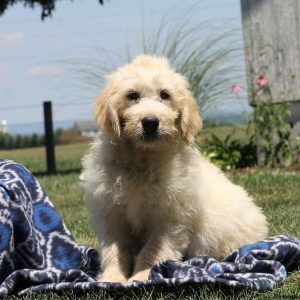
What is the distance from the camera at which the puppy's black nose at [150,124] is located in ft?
12.8

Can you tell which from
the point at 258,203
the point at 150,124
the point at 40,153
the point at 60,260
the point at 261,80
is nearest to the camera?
the point at 150,124

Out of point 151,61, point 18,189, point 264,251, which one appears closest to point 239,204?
→ point 264,251

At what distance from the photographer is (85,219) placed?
21.5 ft

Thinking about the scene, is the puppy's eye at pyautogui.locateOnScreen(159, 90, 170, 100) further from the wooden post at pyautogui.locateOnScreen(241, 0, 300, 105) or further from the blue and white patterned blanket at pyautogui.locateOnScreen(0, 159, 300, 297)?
the wooden post at pyautogui.locateOnScreen(241, 0, 300, 105)

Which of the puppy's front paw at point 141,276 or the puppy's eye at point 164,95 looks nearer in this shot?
the puppy's front paw at point 141,276

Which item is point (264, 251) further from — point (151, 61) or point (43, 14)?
point (43, 14)

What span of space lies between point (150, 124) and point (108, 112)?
1.03 feet

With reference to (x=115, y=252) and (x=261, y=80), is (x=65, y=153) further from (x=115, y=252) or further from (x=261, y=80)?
(x=115, y=252)

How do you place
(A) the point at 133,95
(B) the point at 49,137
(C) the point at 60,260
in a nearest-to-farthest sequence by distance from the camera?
(A) the point at 133,95 < (C) the point at 60,260 < (B) the point at 49,137

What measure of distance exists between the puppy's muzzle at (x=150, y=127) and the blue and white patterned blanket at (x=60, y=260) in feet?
2.34

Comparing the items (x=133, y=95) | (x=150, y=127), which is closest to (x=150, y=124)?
(x=150, y=127)

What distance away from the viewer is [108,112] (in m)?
4.08

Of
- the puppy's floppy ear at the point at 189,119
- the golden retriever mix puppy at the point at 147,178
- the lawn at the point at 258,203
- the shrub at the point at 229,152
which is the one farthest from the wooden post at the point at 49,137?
the puppy's floppy ear at the point at 189,119

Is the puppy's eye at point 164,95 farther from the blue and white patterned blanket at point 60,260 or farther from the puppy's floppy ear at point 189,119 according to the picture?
the blue and white patterned blanket at point 60,260
